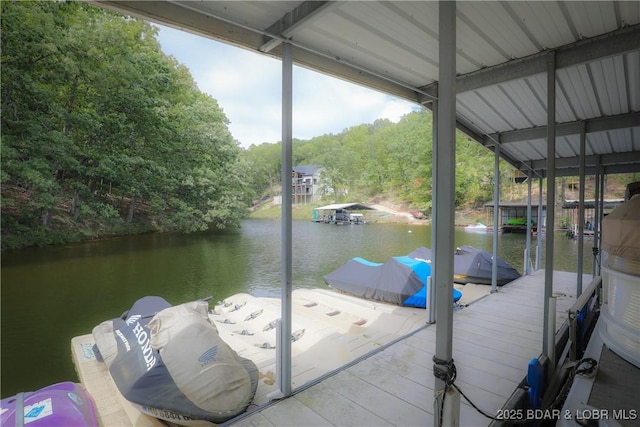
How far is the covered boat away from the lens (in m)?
6.71

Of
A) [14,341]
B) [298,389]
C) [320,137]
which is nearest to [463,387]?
[298,389]

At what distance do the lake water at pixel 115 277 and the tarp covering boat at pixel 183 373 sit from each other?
14.3 feet

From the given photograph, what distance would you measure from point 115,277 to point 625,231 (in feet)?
43.1

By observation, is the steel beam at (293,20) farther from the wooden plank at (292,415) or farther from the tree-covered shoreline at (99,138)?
the tree-covered shoreline at (99,138)

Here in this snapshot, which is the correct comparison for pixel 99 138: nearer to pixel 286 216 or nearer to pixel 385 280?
pixel 385 280

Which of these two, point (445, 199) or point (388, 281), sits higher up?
point (445, 199)

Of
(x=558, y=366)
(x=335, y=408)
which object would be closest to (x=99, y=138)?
(x=335, y=408)

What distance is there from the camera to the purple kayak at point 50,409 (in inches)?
91.2

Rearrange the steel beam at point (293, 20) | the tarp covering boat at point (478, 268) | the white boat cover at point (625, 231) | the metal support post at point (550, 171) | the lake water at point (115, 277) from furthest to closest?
the tarp covering boat at point (478, 268)
the lake water at point (115, 277)
the metal support post at point (550, 171)
the white boat cover at point (625, 231)
the steel beam at point (293, 20)

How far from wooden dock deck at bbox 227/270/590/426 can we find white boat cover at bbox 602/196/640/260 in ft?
4.21

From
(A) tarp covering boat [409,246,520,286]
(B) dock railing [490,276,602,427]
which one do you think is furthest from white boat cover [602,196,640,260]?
(A) tarp covering boat [409,246,520,286]

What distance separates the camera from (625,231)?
2307mm

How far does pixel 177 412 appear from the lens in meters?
2.56

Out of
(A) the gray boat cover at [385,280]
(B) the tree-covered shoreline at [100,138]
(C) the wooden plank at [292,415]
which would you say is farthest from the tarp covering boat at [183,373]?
(B) the tree-covered shoreline at [100,138]
